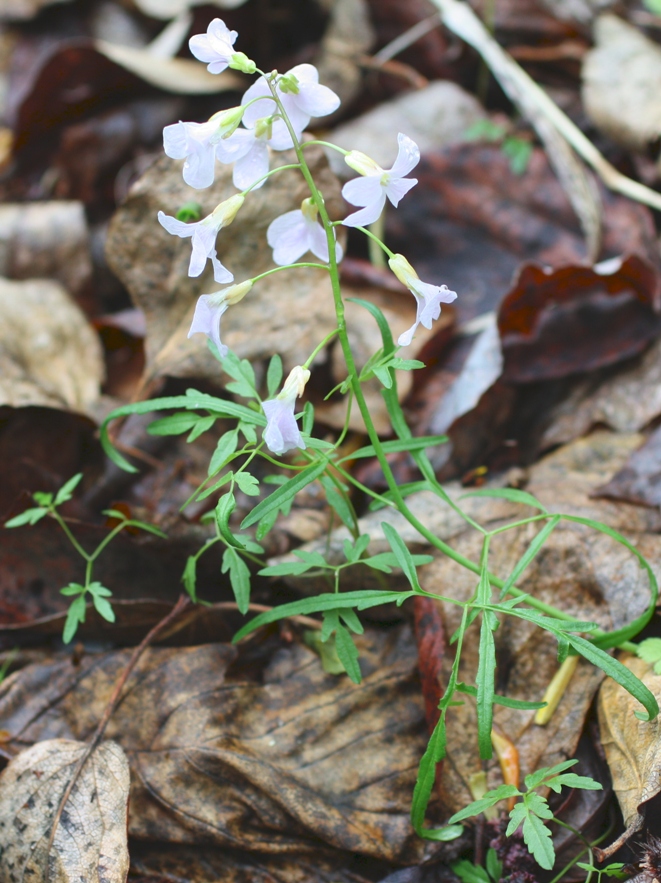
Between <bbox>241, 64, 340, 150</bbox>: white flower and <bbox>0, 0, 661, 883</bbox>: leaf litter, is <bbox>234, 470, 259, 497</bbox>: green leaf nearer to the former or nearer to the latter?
<bbox>0, 0, 661, 883</bbox>: leaf litter

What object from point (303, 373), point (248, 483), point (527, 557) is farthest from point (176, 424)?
point (527, 557)

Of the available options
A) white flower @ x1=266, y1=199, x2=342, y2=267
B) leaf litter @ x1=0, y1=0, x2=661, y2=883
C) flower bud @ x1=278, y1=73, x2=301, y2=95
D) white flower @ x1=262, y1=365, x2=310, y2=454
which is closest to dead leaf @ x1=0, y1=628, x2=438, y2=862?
leaf litter @ x1=0, y1=0, x2=661, y2=883

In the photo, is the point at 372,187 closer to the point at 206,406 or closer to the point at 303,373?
the point at 303,373

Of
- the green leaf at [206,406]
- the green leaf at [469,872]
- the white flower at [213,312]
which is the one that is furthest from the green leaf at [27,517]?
the green leaf at [469,872]

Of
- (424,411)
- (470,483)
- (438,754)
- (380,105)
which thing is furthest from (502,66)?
(438,754)

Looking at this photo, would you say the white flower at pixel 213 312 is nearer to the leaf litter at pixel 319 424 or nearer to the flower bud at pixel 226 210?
the flower bud at pixel 226 210

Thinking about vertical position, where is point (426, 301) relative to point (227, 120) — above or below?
below
